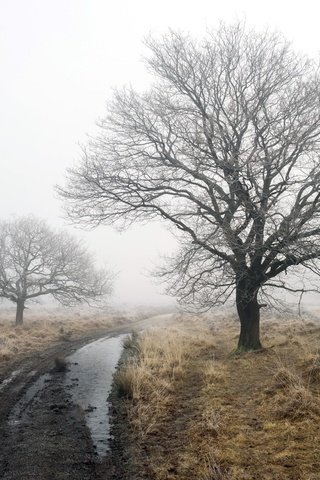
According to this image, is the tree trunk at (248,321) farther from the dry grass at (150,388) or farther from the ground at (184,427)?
the dry grass at (150,388)

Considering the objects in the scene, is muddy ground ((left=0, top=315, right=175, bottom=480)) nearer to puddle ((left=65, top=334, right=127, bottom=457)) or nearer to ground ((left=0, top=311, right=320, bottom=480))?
ground ((left=0, top=311, right=320, bottom=480))

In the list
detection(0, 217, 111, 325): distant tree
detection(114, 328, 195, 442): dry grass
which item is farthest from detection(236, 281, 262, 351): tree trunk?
detection(0, 217, 111, 325): distant tree

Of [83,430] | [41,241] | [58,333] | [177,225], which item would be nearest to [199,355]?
[177,225]

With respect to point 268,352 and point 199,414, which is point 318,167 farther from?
point 199,414

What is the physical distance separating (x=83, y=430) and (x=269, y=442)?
11.4 ft

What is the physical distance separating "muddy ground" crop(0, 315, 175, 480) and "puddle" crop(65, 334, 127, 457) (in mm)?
186

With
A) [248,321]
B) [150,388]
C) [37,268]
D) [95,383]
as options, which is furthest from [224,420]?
[37,268]

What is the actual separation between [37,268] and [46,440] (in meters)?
25.2

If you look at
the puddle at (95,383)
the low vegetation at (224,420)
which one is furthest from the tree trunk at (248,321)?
Answer: the puddle at (95,383)

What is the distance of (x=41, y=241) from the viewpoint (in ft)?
103

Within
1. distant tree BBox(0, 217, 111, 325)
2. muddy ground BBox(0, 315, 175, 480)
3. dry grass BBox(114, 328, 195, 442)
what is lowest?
muddy ground BBox(0, 315, 175, 480)

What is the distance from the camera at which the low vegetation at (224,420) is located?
206 inches

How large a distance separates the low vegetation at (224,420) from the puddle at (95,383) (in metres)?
0.49

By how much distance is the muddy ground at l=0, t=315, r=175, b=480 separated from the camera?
5.43 m
